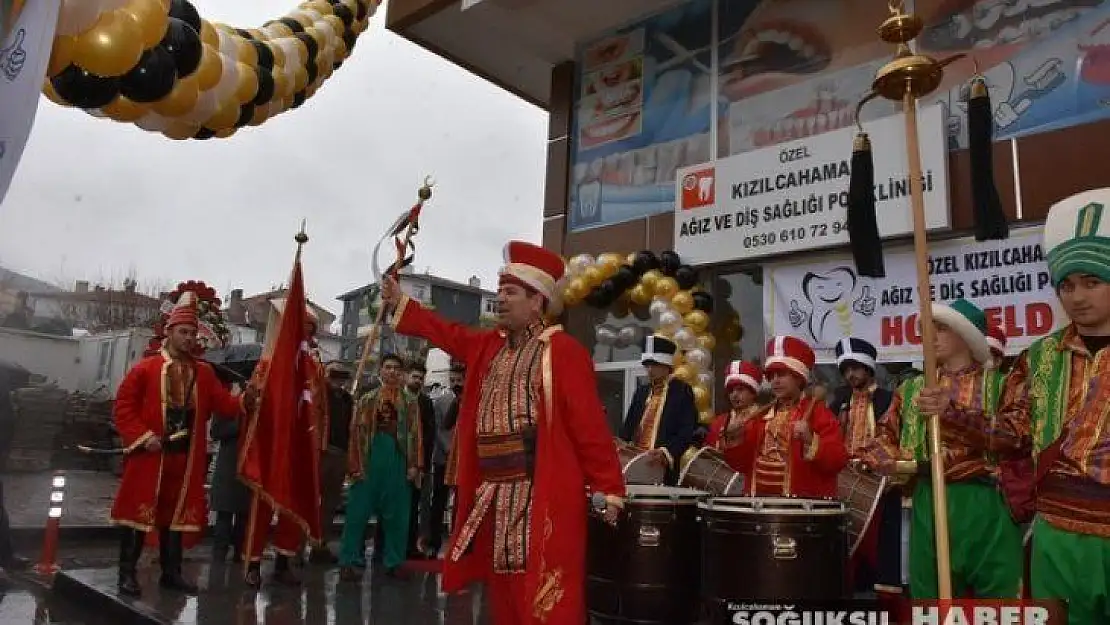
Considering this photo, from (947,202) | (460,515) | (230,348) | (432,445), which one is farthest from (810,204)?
(230,348)

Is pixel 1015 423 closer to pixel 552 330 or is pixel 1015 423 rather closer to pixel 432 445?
pixel 552 330

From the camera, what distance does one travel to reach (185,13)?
12.1ft

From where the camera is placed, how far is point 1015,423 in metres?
3.39

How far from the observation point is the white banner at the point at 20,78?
2.57m

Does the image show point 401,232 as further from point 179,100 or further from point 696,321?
point 696,321

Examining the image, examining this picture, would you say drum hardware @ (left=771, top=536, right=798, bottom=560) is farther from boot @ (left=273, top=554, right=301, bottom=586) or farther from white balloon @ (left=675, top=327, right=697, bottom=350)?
boot @ (left=273, top=554, right=301, bottom=586)

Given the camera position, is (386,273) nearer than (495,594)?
No

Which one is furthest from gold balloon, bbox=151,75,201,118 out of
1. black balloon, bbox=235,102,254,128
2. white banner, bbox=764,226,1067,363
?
white banner, bbox=764,226,1067,363

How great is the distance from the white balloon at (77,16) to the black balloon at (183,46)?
14.4 inches

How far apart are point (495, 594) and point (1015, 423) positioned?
2413 mm

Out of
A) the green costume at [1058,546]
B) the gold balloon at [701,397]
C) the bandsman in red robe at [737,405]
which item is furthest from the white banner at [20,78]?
the gold balloon at [701,397]

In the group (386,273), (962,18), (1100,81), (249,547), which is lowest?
(249,547)

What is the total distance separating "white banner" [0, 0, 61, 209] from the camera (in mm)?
2570

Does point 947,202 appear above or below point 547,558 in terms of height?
above
